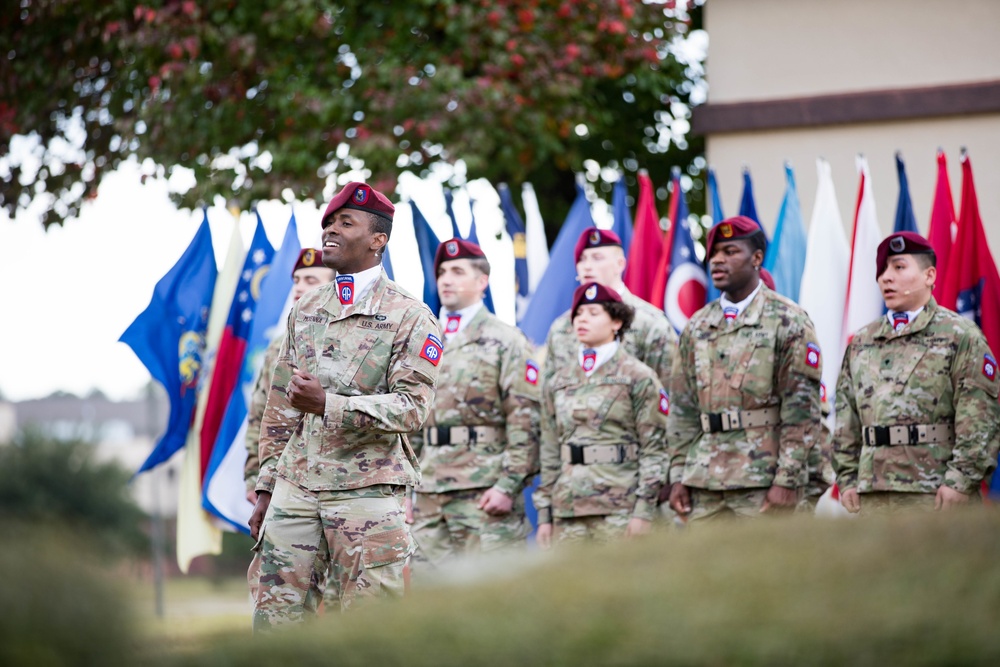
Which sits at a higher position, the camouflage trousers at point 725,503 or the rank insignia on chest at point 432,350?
the rank insignia on chest at point 432,350

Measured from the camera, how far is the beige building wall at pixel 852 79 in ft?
36.3

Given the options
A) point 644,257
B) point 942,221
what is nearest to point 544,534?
point 644,257

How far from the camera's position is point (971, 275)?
8.01 m

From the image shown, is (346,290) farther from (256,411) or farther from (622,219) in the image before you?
(622,219)

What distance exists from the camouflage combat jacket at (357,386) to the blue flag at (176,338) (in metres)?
4.34

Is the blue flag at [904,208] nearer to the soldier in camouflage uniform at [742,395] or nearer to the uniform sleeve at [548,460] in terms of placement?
the soldier in camouflage uniform at [742,395]

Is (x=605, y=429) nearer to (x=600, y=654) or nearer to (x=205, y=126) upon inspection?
(x=600, y=654)

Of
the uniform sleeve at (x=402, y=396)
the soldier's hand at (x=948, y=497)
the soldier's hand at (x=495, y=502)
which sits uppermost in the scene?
the uniform sleeve at (x=402, y=396)

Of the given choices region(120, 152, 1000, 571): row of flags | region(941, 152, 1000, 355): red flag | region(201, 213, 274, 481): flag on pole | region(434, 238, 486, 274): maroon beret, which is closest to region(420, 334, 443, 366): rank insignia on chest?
region(434, 238, 486, 274): maroon beret

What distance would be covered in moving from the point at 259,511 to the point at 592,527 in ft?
8.42

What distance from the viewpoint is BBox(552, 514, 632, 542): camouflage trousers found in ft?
23.7

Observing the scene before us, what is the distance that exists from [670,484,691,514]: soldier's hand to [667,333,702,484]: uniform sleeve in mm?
50

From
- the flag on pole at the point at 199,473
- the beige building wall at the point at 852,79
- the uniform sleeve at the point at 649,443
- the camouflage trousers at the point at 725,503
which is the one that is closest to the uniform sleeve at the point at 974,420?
the camouflage trousers at the point at 725,503

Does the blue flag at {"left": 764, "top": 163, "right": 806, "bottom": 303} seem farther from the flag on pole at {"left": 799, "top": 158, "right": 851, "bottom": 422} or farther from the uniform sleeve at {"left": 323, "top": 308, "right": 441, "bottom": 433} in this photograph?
the uniform sleeve at {"left": 323, "top": 308, "right": 441, "bottom": 433}
